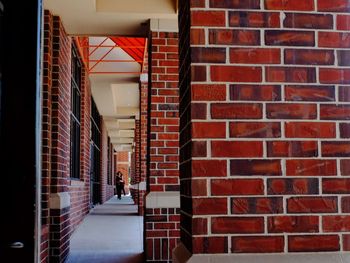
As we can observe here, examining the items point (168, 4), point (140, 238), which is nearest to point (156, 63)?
point (168, 4)

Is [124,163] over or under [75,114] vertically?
under

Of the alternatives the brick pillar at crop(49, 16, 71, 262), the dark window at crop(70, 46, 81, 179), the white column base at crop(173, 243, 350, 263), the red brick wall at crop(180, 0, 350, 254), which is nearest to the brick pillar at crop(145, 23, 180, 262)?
the brick pillar at crop(49, 16, 71, 262)

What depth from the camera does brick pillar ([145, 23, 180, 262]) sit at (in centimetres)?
623

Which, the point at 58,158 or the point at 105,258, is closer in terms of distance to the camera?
the point at 58,158

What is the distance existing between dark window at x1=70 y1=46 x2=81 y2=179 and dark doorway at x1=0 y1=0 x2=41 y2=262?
6.29 metres

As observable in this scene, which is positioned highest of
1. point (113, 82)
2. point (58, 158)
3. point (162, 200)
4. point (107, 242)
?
point (113, 82)

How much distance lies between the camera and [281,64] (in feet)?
6.95

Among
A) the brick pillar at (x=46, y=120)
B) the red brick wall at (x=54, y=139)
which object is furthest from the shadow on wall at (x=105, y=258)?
the brick pillar at (x=46, y=120)

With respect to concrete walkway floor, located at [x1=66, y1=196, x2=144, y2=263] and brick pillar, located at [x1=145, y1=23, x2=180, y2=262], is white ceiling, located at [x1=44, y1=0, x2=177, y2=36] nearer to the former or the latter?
brick pillar, located at [x1=145, y1=23, x2=180, y2=262]

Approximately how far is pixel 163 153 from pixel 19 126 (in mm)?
3912

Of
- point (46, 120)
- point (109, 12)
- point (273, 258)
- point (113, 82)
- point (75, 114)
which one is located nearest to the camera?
point (273, 258)

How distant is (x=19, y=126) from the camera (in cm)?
242

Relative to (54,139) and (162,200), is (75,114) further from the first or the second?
(162,200)

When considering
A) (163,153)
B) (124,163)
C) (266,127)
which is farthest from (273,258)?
(124,163)
